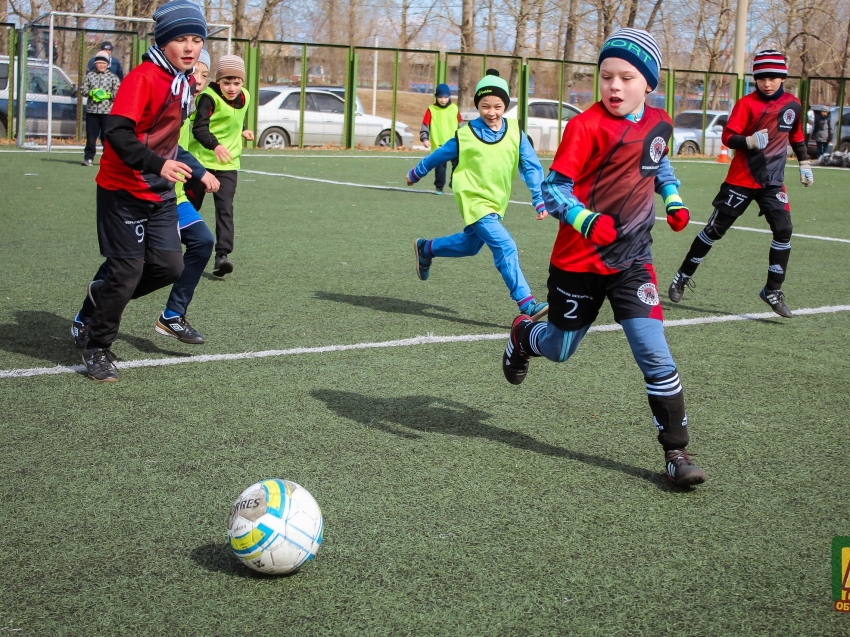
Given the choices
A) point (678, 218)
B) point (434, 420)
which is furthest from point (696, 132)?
point (678, 218)

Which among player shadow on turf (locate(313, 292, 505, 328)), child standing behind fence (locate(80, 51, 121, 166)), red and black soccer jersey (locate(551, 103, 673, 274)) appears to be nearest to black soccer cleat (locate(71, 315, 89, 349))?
player shadow on turf (locate(313, 292, 505, 328))

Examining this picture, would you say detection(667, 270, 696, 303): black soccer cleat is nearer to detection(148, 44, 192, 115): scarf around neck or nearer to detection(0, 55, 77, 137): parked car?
detection(148, 44, 192, 115): scarf around neck

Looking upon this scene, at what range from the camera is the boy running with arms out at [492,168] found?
705 centimetres

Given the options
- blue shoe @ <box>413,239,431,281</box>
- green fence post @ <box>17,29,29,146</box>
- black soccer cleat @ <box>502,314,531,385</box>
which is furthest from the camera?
green fence post @ <box>17,29,29,146</box>

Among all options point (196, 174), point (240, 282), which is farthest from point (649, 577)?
point (240, 282)

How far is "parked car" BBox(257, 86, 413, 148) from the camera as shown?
27.6m

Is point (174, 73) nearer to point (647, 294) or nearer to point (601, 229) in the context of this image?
point (601, 229)

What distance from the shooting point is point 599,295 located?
4.29 metres

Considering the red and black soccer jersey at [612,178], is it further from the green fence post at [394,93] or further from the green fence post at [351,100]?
the green fence post at [394,93]

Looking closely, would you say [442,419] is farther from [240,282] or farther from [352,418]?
[240,282]

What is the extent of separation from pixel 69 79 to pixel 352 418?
23.0 metres

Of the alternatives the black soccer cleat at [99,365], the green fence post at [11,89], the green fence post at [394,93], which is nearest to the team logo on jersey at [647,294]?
the black soccer cleat at [99,365]

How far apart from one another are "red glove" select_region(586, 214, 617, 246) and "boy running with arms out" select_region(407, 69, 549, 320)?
308 centimetres

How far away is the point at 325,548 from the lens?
3.42 metres
